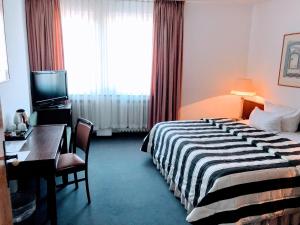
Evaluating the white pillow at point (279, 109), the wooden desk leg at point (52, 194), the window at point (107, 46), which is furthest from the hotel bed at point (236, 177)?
the window at point (107, 46)

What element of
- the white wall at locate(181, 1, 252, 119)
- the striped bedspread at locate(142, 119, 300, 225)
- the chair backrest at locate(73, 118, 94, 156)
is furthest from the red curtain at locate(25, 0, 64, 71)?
the striped bedspread at locate(142, 119, 300, 225)

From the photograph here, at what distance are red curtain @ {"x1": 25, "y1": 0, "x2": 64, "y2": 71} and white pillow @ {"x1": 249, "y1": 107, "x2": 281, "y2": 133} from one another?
334 centimetres

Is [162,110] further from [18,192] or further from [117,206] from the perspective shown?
[18,192]

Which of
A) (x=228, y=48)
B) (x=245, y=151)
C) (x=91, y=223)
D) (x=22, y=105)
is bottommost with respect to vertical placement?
(x=91, y=223)

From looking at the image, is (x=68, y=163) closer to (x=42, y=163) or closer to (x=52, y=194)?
(x=52, y=194)

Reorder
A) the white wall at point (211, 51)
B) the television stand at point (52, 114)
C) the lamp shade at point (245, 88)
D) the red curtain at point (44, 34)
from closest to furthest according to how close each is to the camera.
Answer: the television stand at point (52, 114)
the red curtain at point (44, 34)
the lamp shade at point (245, 88)
the white wall at point (211, 51)

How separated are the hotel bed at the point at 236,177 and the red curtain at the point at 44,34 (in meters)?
2.64

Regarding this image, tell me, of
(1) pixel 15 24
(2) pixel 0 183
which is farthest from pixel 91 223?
(1) pixel 15 24

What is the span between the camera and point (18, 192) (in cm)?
263

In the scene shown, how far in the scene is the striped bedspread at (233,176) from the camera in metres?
2.07

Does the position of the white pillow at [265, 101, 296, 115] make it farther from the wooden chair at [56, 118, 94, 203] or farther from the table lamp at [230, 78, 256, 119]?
the wooden chair at [56, 118, 94, 203]

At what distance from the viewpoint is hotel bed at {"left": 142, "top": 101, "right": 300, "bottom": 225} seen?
81.6 inches

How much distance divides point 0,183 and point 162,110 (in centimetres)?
404

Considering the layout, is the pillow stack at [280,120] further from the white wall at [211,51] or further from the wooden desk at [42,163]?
the wooden desk at [42,163]
